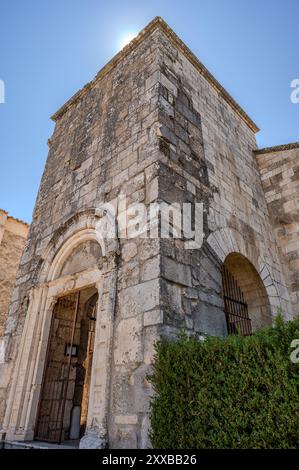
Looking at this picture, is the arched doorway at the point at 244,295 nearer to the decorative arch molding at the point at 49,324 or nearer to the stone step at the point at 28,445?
the decorative arch molding at the point at 49,324

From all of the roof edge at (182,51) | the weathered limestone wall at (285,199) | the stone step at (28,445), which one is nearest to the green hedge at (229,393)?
the stone step at (28,445)

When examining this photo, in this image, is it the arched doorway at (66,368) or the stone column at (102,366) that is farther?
the arched doorway at (66,368)

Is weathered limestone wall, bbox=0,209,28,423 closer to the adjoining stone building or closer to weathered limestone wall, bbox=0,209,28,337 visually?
weathered limestone wall, bbox=0,209,28,337

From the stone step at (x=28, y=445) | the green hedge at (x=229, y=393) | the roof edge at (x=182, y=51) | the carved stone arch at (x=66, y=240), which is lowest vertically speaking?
the stone step at (x=28, y=445)

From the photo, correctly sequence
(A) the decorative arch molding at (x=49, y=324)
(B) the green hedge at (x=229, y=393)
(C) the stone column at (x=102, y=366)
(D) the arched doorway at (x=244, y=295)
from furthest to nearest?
(D) the arched doorway at (x=244, y=295) < (A) the decorative arch molding at (x=49, y=324) < (C) the stone column at (x=102, y=366) < (B) the green hedge at (x=229, y=393)

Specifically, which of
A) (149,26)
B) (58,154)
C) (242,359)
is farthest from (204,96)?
(242,359)

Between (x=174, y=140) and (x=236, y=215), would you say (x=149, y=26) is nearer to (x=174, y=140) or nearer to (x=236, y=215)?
(x=174, y=140)

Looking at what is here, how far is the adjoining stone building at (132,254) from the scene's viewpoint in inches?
123

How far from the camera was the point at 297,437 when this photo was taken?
5.99ft

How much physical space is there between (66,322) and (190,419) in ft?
9.90

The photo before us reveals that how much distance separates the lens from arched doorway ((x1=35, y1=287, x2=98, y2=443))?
4.19 meters

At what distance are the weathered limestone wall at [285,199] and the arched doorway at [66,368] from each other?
343 centimetres

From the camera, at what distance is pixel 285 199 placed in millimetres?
6230

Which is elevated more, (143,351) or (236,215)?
(236,215)
